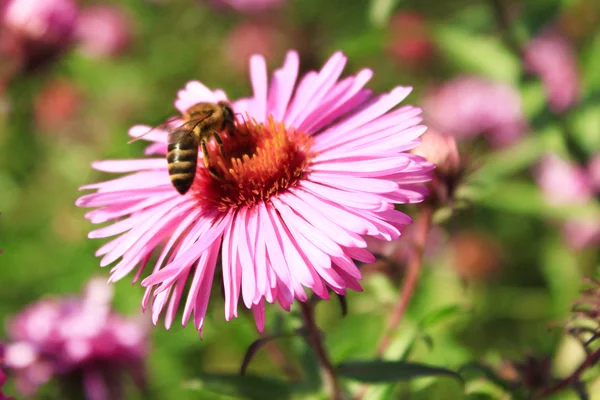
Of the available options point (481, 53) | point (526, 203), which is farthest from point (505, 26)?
point (526, 203)

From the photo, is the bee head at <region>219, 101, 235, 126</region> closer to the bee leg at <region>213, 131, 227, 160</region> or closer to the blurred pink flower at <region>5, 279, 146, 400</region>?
the bee leg at <region>213, 131, 227, 160</region>

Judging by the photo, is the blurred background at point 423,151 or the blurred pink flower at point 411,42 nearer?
the blurred background at point 423,151

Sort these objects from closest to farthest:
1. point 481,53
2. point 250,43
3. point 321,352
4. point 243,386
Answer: point 321,352 < point 243,386 < point 481,53 < point 250,43

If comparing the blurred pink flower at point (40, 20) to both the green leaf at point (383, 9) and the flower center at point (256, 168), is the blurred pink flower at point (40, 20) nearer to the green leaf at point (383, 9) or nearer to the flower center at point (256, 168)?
the green leaf at point (383, 9)

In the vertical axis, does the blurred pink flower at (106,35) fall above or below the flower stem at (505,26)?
above

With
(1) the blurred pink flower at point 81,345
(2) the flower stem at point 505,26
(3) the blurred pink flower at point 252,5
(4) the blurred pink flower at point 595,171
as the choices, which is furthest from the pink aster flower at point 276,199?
(3) the blurred pink flower at point 252,5

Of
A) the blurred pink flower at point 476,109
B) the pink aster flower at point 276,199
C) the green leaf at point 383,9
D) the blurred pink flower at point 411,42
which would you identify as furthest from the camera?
the blurred pink flower at point 411,42

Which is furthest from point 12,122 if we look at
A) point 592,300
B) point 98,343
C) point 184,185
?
point 592,300

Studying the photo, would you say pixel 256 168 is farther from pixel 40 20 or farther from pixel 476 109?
pixel 476 109

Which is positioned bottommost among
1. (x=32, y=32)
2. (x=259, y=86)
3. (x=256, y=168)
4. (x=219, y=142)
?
(x=256, y=168)
